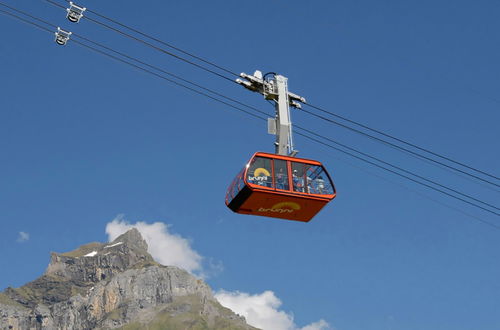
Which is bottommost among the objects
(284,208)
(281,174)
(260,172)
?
(284,208)

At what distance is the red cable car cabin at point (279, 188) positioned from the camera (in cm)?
4056

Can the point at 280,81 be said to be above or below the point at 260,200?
above

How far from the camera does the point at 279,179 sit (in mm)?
41125

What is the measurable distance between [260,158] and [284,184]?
199 cm

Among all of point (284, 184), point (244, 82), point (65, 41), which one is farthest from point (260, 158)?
point (65, 41)

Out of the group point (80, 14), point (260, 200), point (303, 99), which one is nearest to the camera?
point (80, 14)

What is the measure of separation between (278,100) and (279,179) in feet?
16.4

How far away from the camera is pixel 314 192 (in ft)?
137

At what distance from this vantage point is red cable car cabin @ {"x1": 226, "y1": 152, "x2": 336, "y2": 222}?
1597 inches

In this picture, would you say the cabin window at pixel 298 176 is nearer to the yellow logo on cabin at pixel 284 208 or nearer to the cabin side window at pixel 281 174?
the cabin side window at pixel 281 174

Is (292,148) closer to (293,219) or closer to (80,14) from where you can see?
(293,219)

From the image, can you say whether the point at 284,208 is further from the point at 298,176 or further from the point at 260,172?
the point at 260,172

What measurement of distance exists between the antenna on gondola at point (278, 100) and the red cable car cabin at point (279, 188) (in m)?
1.06

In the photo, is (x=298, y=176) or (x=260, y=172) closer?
(x=260, y=172)
